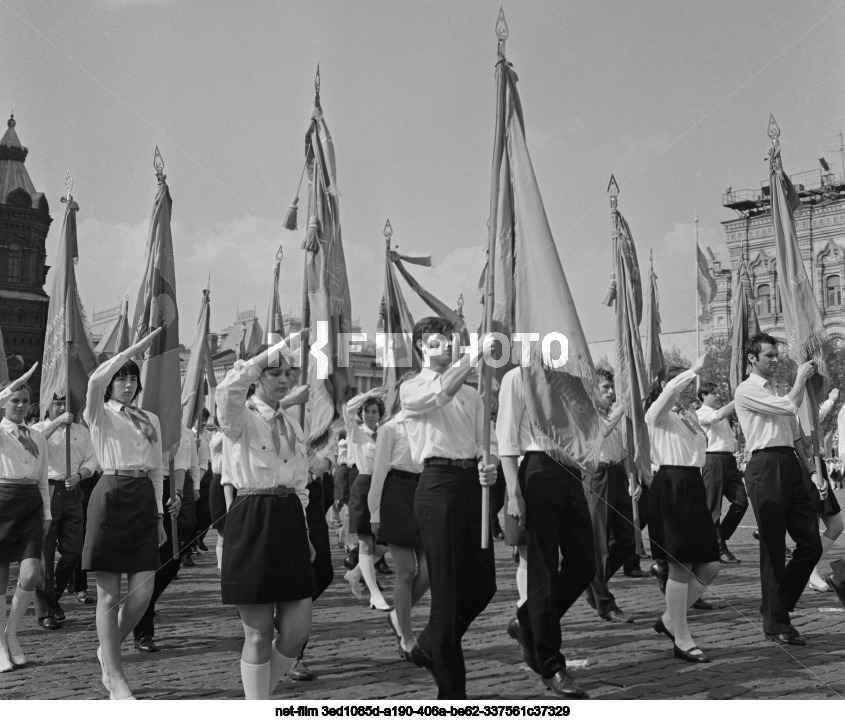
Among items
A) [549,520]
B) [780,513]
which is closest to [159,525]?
[549,520]

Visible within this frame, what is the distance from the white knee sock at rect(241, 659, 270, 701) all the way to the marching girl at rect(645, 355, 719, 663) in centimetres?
263

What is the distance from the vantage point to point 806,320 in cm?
687

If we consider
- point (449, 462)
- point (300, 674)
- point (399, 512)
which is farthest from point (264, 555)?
point (399, 512)

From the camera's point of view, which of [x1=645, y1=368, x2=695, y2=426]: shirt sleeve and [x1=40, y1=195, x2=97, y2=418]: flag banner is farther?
[x1=40, y1=195, x2=97, y2=418]: flag banner

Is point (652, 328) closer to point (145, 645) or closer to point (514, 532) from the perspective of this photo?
point (514, 532)

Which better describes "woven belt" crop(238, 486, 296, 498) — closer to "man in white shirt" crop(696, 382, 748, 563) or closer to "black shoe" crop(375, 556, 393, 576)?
"black shoe" crop(375, 556, 393, 576)

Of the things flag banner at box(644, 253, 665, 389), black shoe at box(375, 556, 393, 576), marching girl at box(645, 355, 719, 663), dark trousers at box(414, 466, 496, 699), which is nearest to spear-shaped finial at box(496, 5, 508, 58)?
flag banner at box(644, 253, 665, 389)

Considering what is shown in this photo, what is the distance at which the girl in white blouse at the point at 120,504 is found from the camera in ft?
17.5

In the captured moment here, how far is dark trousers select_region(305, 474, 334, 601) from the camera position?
19.4ft

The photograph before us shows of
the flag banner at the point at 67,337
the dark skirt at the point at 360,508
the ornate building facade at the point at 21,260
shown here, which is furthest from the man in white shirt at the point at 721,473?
the ornate building facade at the point at 21,260

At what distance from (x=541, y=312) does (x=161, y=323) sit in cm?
262

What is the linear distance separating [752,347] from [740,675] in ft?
7.79

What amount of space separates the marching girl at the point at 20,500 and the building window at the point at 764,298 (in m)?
6.94

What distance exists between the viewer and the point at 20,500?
6711mm
